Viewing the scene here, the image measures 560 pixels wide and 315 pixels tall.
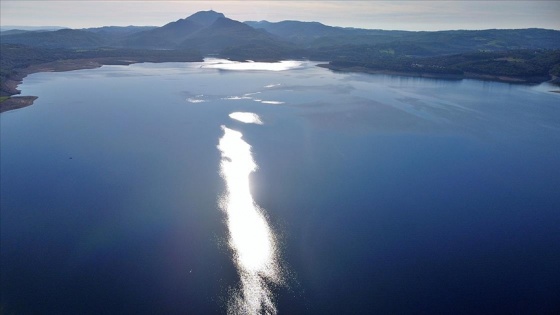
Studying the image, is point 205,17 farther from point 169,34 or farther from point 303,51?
point 303,51

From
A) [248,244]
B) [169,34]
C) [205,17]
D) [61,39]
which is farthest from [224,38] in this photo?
[248,244]

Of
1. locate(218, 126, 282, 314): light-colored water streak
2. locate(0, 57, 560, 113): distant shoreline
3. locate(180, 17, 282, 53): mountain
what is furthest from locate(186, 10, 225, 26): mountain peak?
locate(218, 126, 282, 314): light-colored water streak

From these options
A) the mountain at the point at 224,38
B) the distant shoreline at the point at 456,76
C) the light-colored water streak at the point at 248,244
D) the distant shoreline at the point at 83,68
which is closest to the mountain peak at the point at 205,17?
the mountain at the point at 224,38

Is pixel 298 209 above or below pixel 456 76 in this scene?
below

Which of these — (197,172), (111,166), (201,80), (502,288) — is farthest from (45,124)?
(502,288)

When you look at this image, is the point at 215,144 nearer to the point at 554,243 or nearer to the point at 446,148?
the point at 446,148
